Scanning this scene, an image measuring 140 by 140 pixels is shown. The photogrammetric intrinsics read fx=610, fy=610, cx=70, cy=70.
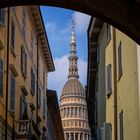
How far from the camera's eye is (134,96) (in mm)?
16859

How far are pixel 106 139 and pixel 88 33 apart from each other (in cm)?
724

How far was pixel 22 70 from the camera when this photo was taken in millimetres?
31844

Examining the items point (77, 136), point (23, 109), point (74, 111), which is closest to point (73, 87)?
point (74, 111)

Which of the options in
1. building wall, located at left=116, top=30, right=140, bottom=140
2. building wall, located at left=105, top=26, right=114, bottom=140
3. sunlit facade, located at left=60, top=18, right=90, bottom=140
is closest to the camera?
building wall, located at left=116, top=30, right=140, bottom=140

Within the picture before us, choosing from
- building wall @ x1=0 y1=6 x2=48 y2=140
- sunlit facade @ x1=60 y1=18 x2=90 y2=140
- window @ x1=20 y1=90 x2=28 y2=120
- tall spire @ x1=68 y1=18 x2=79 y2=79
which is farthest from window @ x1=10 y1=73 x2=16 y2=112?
tall spire @ x1=68 y1=18 x2=79 y2=79

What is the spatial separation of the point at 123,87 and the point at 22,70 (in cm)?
1266

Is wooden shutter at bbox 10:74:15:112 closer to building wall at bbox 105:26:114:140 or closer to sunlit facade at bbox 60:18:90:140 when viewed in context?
building wall at bbox 105:26:114:140

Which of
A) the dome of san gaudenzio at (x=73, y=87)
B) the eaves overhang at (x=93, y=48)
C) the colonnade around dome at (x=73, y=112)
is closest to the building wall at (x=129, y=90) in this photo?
the eaves overhang at (x=93, y=48)

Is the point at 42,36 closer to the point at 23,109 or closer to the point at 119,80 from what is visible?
the point at 23,109

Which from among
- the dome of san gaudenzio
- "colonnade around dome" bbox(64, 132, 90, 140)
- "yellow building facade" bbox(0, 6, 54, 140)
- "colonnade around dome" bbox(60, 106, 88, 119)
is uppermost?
the dome of san gaudenzio

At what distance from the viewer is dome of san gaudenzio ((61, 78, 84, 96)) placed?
167 metres

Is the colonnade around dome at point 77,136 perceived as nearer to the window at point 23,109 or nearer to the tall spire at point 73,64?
the tall spire at point 73,64

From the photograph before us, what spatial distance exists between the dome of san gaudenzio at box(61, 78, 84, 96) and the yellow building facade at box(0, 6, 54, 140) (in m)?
122

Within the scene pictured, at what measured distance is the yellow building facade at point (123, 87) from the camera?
16.7m
